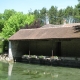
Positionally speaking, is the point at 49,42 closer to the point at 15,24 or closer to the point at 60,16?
the point at 15,24

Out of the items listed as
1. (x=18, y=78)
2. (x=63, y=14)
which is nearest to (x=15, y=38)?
(x=18, y=78)

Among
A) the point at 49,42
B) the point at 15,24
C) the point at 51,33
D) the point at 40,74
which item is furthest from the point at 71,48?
the point at 15,24

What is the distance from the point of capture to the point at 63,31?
3141cm

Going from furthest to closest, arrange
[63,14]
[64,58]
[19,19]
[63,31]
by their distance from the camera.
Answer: [63,14], [19,19], [63,31], [64,58]

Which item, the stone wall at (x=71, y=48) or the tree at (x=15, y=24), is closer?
the stone wall at (x=71, y=48)

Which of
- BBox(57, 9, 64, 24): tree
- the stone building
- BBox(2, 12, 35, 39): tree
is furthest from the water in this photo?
BBox(57, 9, 64, 24): tree

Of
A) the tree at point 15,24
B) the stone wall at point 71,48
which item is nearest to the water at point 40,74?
the stone wall at point 71,48

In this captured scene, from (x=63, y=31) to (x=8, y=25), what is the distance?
78.7 ft

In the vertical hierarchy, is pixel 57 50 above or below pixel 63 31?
below

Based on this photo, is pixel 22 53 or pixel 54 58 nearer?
pixel 54 58

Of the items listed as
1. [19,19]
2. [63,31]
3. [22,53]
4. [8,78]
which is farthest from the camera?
[19,19]

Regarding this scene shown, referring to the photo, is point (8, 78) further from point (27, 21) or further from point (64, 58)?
point (27, 21)

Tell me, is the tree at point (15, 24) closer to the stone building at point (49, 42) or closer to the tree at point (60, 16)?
the stone building at point (49, 42)

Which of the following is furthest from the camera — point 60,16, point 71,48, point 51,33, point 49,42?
point 60,16
